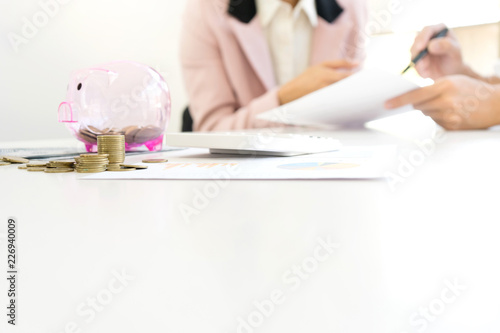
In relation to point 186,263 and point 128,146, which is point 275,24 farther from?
point 186,263

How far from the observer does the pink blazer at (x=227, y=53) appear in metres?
1.25

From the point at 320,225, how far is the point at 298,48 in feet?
4.20

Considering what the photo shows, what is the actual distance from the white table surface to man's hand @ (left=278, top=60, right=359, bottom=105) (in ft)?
2.38

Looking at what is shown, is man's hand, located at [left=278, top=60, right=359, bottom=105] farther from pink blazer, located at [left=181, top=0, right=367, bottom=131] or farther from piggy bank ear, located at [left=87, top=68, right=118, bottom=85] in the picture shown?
piggy bank ear, located at [left=87, top=68, right=118, bottom=85]

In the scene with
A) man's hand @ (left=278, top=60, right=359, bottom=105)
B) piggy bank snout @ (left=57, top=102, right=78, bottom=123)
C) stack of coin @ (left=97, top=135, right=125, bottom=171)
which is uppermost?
man's hand @ (left=278, top=60, right=359, bottom=105)

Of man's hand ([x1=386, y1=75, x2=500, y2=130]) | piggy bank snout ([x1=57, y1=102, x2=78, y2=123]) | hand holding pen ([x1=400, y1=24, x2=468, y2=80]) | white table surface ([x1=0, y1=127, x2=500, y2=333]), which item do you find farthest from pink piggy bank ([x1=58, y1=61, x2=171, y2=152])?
hand holding pen ([x1=400, y1=24, x2=468, y2=80])

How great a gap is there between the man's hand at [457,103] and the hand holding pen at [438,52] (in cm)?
19

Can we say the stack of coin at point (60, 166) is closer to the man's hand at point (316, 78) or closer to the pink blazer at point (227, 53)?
the man's hand at point (316, 78)

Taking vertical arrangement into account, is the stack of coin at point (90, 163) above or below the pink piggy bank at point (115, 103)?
below

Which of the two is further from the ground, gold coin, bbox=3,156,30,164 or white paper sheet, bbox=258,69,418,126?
white paper sheet, bbox=258,69,418,126

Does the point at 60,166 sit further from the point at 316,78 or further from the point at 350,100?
the point at 316,78

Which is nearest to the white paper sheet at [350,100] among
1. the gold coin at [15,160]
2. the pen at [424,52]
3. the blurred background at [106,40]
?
the pen at [424,52]

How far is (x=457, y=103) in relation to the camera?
713 mm

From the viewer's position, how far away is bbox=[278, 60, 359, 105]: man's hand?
933 millimetres
